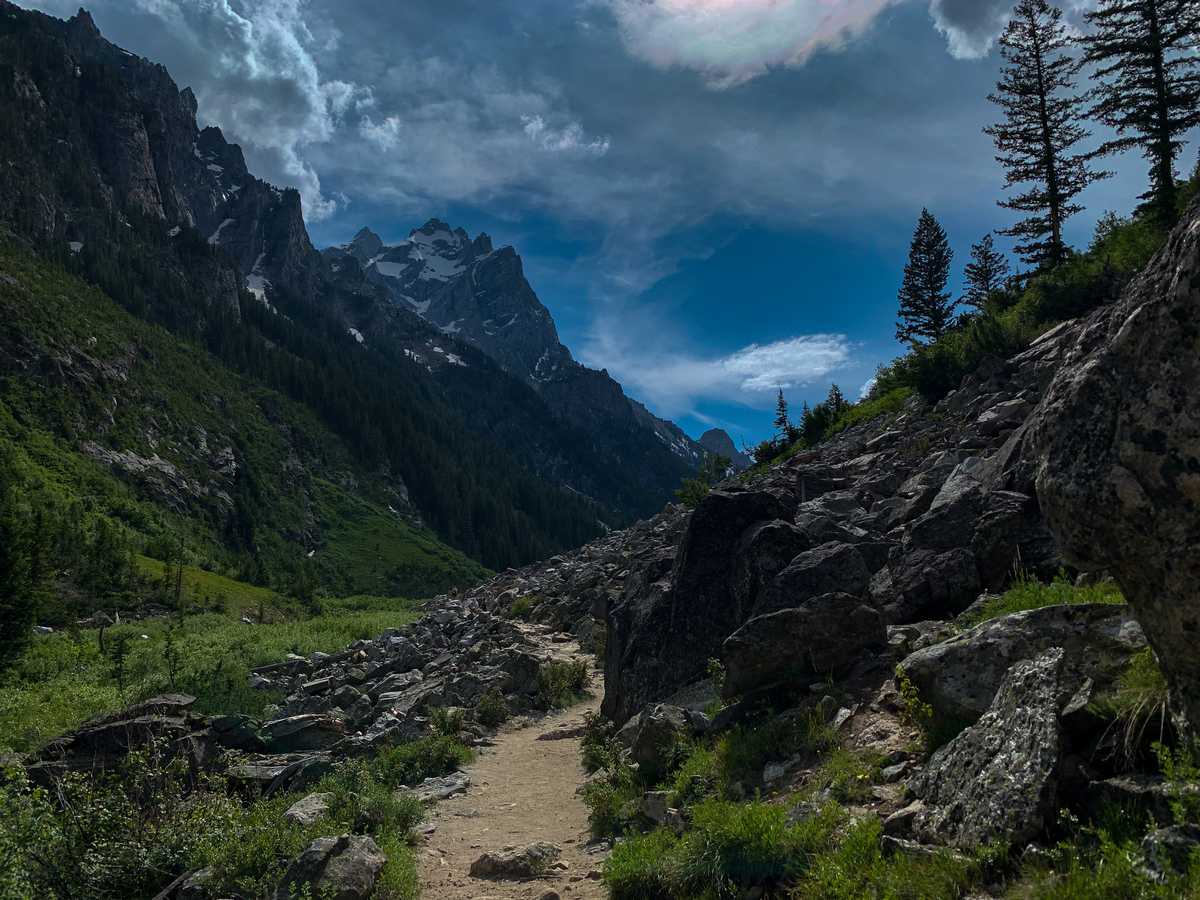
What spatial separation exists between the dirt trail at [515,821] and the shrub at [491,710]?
0.51 meters

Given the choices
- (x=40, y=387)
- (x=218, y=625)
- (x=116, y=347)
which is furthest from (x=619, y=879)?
(x=116, y=347)

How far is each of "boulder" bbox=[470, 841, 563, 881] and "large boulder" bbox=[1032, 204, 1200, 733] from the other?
23.5 ft

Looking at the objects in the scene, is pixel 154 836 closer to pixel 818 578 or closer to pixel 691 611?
pixel 691 611

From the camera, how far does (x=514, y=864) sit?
28.0 ft

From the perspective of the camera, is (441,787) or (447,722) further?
(447,722)

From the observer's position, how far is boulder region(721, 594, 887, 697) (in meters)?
8.87

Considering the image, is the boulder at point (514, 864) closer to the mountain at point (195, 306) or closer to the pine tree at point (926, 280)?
the pine tree at point (926, 280)

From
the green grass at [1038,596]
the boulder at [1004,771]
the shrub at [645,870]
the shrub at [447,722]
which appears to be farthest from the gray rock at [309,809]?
the green grass at [1038,596]

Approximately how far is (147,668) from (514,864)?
2329 centimetres

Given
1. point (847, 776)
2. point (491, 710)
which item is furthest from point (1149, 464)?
point (491, 710)

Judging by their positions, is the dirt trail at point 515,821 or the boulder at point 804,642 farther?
the boulder at point 804,642

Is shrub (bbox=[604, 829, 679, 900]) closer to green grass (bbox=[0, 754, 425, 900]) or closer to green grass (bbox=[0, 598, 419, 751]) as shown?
green grass (bbox=[0, 754, 425, 900])

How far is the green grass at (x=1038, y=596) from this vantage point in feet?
21.8

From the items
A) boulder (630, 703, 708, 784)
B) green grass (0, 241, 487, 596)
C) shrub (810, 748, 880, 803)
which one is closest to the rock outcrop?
boulder (630, 703, 708, 784)
